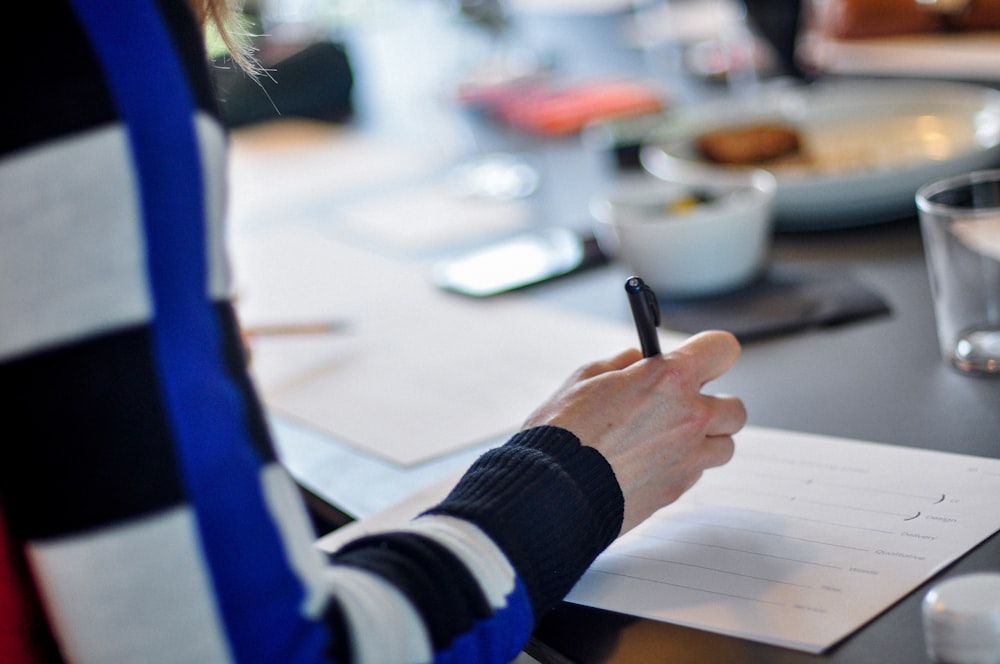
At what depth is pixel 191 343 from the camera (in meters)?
0.47

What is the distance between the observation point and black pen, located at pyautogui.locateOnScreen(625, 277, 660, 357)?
2.37 feet

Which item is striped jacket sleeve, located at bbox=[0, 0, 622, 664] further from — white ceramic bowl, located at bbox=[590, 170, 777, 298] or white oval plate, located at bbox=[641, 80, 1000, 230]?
white oval plate, located at bbox=[641, 80, 1000, 230]

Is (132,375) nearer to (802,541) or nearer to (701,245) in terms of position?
(802,541)

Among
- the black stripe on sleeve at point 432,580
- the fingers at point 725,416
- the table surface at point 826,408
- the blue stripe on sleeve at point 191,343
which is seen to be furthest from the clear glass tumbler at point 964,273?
the blue stripe on sleeve at point 191,343

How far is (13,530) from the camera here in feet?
1.60

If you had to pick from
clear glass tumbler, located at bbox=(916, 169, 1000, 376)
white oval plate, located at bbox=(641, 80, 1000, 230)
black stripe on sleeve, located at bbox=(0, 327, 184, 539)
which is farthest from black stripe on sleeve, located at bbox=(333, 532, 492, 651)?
white oval plate, located at bbox=(641, 80, 1000, 230)

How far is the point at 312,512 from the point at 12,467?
1.39 ft

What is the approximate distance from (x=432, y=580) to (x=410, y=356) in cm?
57

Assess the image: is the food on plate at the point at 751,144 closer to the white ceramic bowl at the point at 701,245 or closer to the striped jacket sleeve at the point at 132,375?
the white ceramic bowl at the point at 701,245

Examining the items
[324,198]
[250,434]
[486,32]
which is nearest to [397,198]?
[324,198]

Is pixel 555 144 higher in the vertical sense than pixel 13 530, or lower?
lower

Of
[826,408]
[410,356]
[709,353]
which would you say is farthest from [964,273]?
[410,356]

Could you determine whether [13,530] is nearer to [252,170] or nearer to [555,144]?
[555,144]

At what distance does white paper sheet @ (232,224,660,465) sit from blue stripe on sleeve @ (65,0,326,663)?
0.39m
